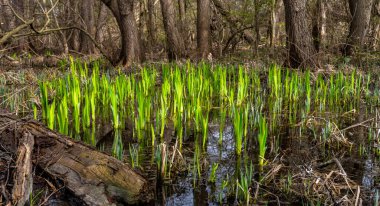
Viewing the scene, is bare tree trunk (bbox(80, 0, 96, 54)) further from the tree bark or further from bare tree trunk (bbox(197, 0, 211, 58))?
bare tree trunk (bbox(197, 0, 211, 58))

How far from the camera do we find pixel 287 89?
5.02 metres

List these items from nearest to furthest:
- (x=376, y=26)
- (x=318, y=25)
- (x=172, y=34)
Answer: (x=318, y=25) → (x=376, y=26) → (x=172, y=34)

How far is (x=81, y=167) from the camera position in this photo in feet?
7.55

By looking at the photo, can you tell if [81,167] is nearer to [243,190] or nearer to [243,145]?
[243,190]

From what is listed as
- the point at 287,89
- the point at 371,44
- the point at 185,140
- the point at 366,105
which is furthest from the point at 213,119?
the point at 371,44

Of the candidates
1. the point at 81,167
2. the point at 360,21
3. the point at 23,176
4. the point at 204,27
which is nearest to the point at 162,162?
the point at 81,167

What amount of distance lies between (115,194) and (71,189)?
0.80ft

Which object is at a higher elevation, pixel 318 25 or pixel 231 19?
pixel 231 19

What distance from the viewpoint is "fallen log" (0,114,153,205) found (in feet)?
7.25

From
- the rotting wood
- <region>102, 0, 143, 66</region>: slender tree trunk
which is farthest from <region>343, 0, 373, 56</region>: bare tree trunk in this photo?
the rotting wood

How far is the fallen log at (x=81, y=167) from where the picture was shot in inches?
87.0

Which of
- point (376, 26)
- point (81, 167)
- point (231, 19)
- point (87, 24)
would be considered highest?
point (87, 24)

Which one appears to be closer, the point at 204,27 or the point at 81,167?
the point at 81,167

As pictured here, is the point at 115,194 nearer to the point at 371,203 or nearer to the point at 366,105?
the point at 371,203
